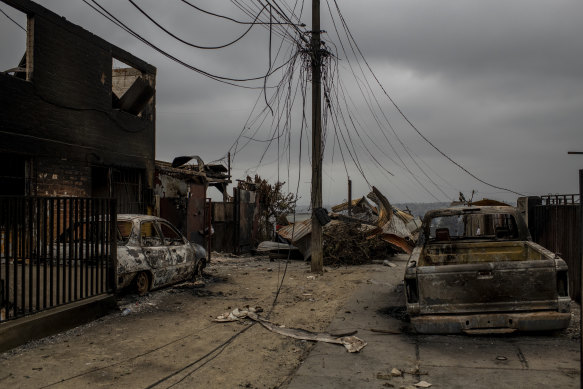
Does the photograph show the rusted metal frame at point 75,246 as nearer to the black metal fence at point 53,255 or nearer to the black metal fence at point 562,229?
the black metal fence at point 53,255

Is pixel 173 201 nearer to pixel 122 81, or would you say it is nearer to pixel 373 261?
pixel 122 81

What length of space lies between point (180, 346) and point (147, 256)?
10.7ft

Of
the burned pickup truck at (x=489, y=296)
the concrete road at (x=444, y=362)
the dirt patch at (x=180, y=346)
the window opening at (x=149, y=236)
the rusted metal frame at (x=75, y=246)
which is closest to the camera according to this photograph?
the concrete road at (x=444, y=362)

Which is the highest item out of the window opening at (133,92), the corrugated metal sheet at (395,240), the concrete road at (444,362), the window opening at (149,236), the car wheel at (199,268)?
the window opening at (133,92)

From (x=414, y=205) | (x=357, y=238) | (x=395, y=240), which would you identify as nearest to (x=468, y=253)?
(x=357, y=238)

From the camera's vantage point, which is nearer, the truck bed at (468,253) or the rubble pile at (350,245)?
the truck bed at (468,253)

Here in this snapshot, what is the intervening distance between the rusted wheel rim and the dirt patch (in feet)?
0.44

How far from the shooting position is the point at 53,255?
6953 mm

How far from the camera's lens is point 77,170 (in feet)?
43.4

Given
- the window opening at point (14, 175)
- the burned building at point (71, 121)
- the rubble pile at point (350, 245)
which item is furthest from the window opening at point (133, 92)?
the rubble pile at point (350, 245)

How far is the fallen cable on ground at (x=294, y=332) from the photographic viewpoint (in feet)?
19.8

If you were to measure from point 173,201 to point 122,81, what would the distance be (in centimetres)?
528

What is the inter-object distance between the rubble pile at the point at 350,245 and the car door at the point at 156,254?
7204 mm

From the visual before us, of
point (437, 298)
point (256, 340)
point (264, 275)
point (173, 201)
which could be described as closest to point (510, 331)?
point (437, 298)
